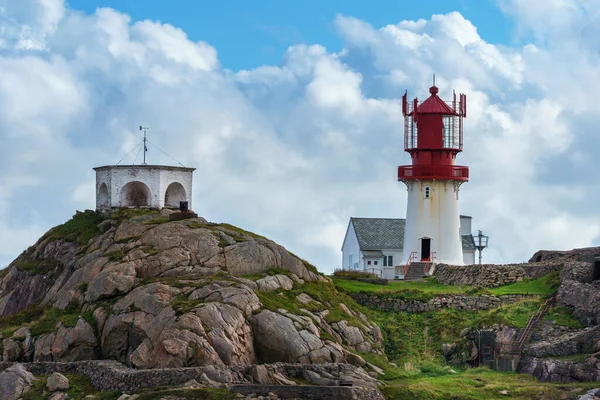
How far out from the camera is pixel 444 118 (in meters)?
72.5

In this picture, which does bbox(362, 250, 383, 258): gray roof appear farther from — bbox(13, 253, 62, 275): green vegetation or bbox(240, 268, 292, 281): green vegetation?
bbox(240, 268, 292, 281): green vegetation

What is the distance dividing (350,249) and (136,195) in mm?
17683

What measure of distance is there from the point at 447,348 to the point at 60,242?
19.0 m

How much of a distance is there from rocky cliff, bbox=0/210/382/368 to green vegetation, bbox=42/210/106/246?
251mm

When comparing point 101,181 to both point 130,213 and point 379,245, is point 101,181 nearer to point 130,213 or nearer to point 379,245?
point 130,213

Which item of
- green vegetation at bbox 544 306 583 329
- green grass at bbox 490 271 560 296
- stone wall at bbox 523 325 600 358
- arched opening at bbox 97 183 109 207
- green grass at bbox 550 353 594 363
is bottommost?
green grass at bbox 550 353 594 363

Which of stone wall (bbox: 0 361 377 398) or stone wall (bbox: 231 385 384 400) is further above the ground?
stone wall (bbox: 0 361 377 398)

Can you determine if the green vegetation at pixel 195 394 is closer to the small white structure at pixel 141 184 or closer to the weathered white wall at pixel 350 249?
the small white structure at pixel 141 184

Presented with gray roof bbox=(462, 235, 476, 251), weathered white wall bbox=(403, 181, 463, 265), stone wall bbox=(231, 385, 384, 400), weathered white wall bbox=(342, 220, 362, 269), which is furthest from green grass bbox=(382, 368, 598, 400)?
gray roof bbox=(462, 235, 476, 251)

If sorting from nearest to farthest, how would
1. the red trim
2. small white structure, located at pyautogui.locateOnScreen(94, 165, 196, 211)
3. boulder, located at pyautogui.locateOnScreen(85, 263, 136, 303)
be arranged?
boulder, located at pyautogui.locateOnScreen(85, 263, 136, 303), small white structure, located at pyautogui.locateOnScreen(94, 165, 196, 211), the red trim

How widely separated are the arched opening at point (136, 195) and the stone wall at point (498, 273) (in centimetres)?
1499

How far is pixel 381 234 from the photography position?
80625 millimetres

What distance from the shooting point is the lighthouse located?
72.1 m

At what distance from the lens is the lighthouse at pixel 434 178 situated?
7206cm
